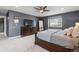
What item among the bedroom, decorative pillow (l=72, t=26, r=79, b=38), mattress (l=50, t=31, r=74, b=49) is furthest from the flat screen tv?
decorative pillow (l=72, t=26, r=79, b=38)

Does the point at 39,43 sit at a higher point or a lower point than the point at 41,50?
higher

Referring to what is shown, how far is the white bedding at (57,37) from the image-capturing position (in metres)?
1.73

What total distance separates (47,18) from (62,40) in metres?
0.51

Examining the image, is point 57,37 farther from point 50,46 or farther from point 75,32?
point 75,32

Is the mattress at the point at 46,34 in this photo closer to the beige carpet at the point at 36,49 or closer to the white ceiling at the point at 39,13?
the beige carpet at the point at 36,49

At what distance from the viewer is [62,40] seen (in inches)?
70.3

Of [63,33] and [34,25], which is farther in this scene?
[34,25]

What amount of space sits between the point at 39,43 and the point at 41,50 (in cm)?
14

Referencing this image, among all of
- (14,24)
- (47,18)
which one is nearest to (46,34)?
(47,18)

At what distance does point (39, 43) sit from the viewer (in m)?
1.91
